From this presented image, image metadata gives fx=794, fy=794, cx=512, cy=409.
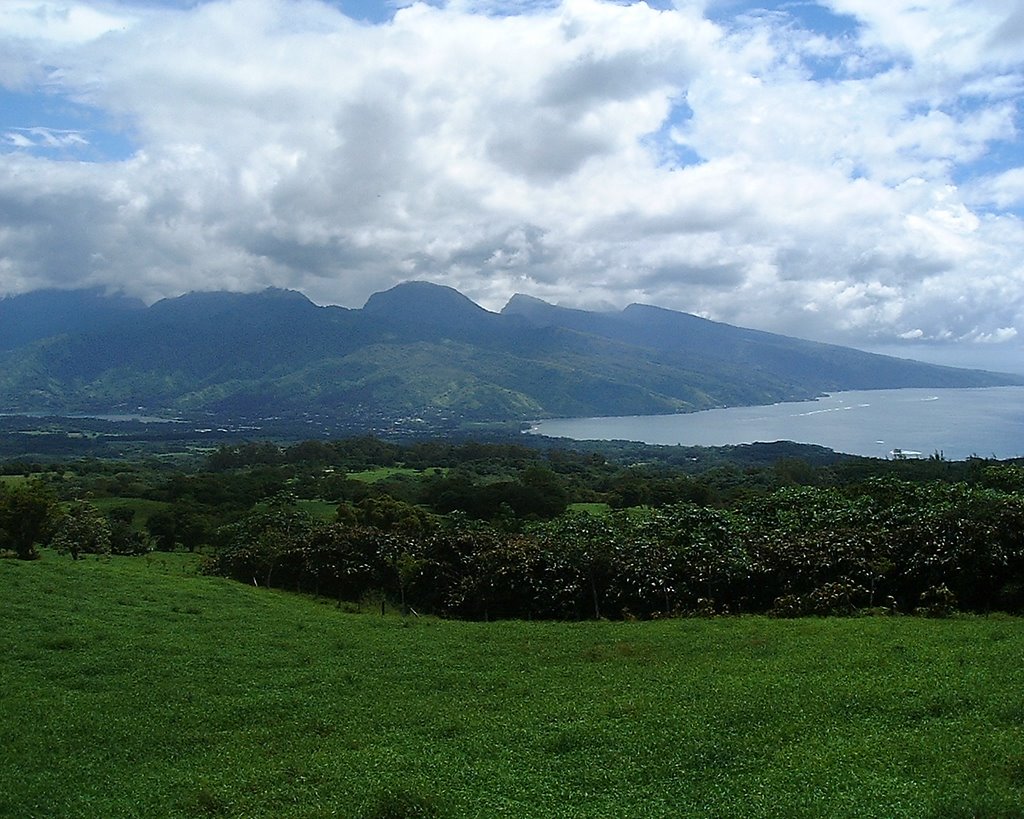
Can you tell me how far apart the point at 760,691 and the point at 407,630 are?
11.0m

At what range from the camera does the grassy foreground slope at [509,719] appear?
1015cm

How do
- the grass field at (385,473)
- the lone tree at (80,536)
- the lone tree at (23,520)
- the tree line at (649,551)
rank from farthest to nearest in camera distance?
the grass field at (385,473) → the lone tree at (80,536) → the lone tree at (23,520) → the tree line at (649,551)

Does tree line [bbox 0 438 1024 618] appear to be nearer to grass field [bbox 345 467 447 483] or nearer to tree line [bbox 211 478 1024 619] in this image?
tree line [bbox 211 478 1024 619]

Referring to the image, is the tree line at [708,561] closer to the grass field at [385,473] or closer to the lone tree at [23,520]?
the lone tree at [23,520]

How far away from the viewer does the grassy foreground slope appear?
33.3ft

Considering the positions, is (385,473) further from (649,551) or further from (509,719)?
(509,719)

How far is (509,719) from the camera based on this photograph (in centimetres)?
1338

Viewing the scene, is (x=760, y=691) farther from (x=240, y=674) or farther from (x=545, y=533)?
(x=545, y=533)

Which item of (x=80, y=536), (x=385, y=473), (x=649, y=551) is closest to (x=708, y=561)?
(x=649, y=551)

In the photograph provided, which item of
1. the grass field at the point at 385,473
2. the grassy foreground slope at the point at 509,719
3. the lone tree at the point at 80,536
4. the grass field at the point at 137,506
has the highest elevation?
the grassy foreground slope at the point at 509,719

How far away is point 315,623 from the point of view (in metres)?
22.5

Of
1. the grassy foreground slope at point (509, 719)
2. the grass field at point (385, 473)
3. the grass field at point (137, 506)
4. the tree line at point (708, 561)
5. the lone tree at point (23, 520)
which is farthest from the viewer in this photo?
the grass field at point (385, 473)

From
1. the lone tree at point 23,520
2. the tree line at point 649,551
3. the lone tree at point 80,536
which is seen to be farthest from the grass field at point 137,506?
the lone tree at point 23,520

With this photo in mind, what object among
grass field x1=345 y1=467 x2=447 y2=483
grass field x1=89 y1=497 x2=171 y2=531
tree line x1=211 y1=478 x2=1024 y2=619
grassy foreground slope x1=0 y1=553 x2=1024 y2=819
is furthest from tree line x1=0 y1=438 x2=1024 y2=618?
grass field x1=345 y1=467 x2=447 y2=483
